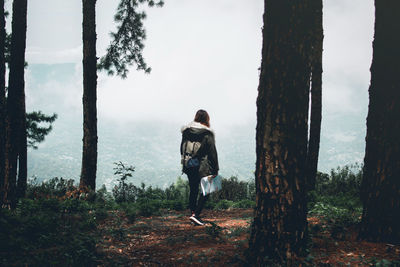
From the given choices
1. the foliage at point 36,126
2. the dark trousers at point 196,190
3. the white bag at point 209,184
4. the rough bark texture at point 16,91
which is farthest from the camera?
the foliage at point 36,126

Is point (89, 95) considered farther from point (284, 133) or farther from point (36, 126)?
point (36, 126)

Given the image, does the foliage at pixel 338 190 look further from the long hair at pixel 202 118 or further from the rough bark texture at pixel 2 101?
the rough bark texture at pixel 2 101

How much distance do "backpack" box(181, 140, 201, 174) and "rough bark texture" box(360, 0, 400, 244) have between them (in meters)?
2.89

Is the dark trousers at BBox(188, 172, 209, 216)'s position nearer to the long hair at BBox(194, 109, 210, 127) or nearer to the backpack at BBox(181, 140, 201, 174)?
the backpack at BBox(181, 140, 201, 174)

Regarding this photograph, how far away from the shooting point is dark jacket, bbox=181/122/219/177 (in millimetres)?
5793

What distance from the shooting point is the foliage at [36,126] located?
17.5m

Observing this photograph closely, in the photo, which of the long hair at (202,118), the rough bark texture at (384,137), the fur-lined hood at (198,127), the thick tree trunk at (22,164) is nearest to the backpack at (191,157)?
the fur-lined hood at (198,127)

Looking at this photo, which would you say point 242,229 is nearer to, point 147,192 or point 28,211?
point 28,211

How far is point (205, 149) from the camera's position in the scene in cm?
584

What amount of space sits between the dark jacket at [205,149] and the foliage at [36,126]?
13.7 metres

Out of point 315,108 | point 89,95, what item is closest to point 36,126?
point 89,95

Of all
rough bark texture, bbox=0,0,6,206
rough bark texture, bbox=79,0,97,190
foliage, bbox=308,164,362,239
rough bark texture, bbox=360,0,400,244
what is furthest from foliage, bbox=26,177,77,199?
rough bark texture, bbox=360,0,400,244

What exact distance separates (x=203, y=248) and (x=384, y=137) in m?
2.75

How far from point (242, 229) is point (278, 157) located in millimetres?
2308
